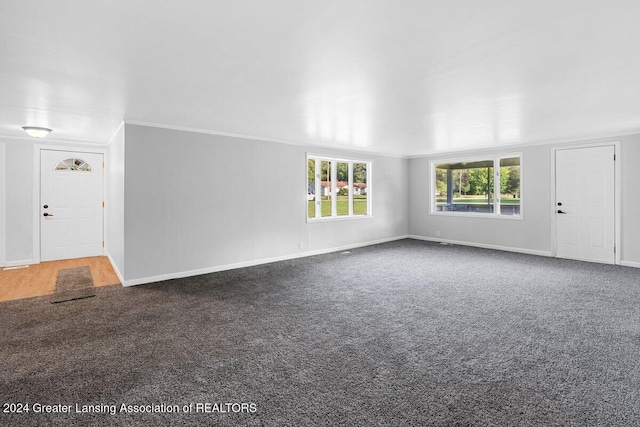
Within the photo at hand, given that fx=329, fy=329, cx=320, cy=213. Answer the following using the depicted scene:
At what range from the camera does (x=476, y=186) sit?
9219 millimetres

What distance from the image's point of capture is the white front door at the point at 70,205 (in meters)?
6.27

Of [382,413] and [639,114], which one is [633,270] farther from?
[382,413]

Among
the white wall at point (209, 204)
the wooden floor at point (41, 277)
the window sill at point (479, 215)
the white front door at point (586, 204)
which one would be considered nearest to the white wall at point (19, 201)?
the wooden floor at point (41, 277)

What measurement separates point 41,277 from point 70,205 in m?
1.91

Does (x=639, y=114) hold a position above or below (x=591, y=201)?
above

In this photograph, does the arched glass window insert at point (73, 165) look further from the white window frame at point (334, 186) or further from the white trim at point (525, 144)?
the white trim at point (525, 144)

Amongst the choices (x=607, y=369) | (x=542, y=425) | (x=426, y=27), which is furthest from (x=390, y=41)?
(x=607, y=369)

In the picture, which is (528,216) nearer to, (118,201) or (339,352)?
(339,352)

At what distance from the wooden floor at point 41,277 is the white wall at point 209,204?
0.91 meters

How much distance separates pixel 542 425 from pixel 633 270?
530 centimetres

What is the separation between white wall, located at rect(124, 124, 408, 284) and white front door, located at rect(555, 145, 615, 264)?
4.61 meters

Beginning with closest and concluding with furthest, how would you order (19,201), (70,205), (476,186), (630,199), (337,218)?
(630,199), (19,201), (70,205), (337,218), (476,186)

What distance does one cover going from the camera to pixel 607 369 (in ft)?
8.00

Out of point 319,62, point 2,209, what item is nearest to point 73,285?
point 2,209
